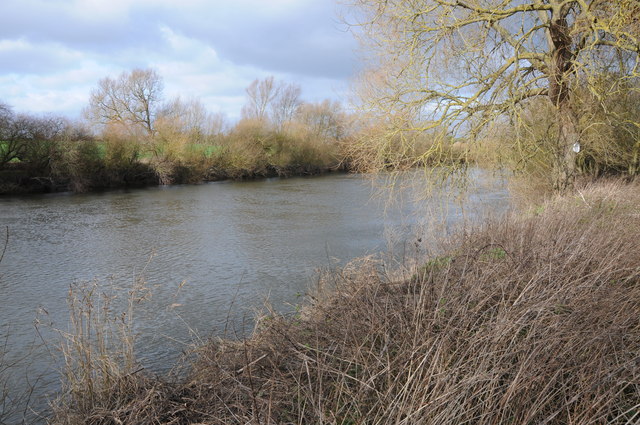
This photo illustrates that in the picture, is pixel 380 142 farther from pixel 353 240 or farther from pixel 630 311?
pixel 630 311

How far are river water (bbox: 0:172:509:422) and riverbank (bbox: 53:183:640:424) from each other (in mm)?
617

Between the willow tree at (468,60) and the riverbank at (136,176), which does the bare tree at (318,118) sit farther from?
the willow tree at (468,60)

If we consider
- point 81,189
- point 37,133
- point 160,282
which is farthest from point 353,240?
point 37,133

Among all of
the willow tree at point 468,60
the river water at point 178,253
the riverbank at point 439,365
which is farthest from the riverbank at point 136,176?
the riverbank at point 439,365

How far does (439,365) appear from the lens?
9.79 feet

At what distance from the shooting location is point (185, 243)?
13398mm

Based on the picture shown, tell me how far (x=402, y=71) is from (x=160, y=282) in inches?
274

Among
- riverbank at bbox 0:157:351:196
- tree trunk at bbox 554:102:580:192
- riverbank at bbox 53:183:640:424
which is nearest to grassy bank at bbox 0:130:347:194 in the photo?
riverbank at bbox 0:157:351:196

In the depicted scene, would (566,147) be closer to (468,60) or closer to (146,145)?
(468,60)

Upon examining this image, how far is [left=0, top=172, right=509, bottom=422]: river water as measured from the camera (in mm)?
7000

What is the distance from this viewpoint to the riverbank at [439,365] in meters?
2.67

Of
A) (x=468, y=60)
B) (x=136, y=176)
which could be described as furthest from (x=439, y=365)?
(x=136, y=176)

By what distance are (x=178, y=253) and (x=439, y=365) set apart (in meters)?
10.1

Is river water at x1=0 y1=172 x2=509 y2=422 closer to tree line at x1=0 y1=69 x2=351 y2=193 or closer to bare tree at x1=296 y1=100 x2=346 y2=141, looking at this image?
tree line at x1=0 y1=69 x2=351 y2=193
